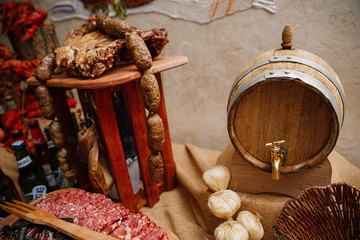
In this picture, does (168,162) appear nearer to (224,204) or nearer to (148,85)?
(224,204)

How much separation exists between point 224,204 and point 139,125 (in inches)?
31.9

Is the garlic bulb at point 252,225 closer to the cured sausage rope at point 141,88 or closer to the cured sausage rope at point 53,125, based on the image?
the cured sausage rope at point 141,88

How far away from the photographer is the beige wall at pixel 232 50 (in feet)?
6.03

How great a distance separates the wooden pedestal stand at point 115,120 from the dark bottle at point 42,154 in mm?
260

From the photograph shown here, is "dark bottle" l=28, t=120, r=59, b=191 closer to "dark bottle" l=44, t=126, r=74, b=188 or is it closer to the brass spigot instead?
"dark bottle" l=44, t=126, r=74, b=188

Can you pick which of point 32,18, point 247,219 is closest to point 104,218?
point 247,219

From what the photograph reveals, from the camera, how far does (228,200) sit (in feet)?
4.25

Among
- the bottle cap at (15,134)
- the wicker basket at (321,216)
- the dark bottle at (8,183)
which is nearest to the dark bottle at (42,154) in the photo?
the bottle cap at (15,134)

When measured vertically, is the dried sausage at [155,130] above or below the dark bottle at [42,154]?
above

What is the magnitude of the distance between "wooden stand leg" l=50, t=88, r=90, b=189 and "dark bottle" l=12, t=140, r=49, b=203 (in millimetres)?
290

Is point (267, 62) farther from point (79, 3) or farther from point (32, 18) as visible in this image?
point (32, 18)

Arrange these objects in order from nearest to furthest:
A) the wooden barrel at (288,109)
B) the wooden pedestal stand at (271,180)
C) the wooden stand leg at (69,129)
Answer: the wooden barrel at (288,109), the wooden pedestal stand at (271,180), the wooden stand leg at (69,129)

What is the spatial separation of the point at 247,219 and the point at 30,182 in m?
1.71

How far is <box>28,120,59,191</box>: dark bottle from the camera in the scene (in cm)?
187
